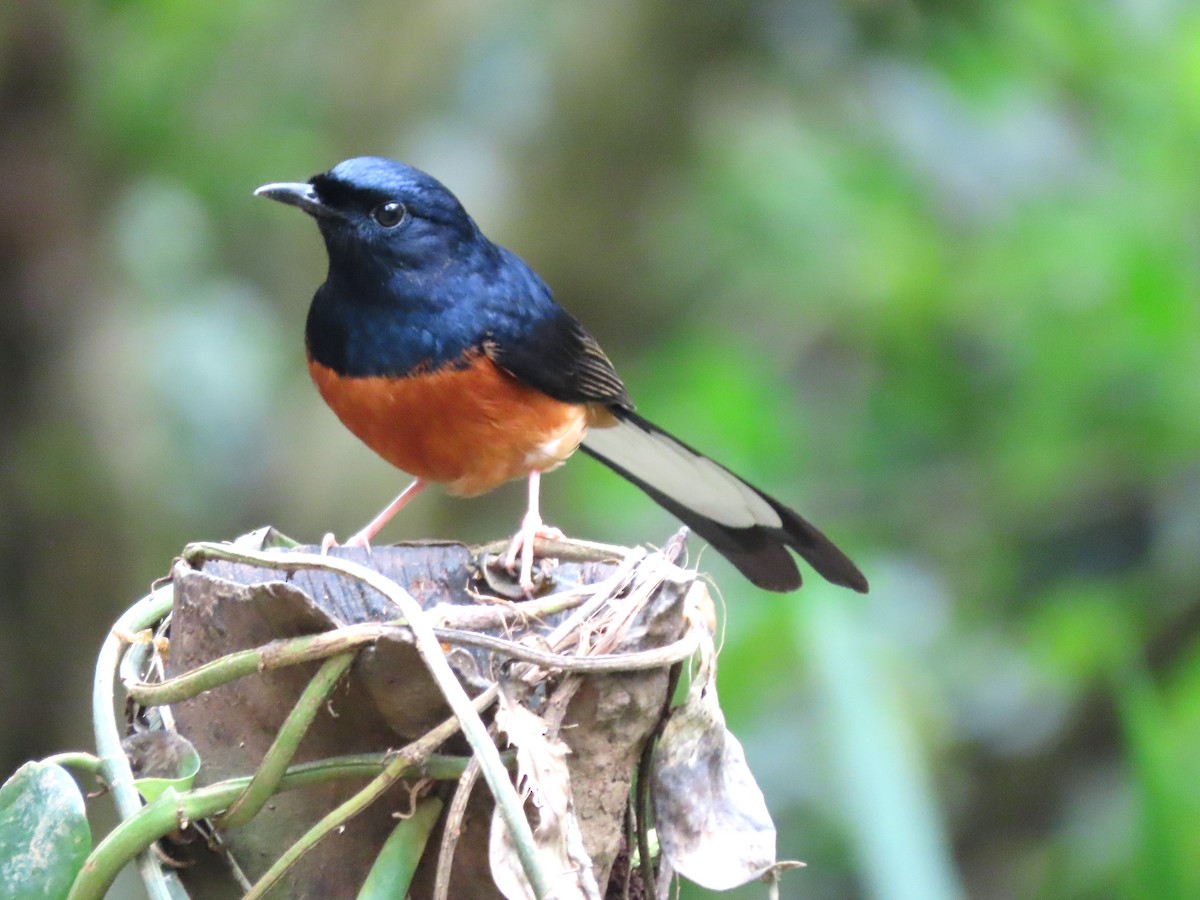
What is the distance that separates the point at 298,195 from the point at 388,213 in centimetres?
21

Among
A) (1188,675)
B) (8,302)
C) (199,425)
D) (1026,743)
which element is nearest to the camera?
(1188,675)

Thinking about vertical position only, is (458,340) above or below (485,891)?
above

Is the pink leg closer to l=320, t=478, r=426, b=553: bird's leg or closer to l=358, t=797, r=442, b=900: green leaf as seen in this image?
l=320, t=478, r=426, b=553: bird's leg

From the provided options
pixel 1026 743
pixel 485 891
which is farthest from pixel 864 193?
pixel 485 891

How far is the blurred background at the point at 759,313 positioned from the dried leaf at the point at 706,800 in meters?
2.74

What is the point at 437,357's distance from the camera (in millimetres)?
3207

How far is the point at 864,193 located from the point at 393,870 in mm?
5306

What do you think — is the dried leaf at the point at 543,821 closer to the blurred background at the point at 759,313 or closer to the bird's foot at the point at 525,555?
the bird's foot at the point at 525,555

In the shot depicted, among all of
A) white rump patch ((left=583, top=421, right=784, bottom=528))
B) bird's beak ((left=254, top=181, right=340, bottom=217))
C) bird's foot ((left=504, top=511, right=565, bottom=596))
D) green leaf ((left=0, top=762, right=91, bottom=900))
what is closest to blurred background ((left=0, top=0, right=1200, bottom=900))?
white rump patch ((left=583, top=421, right=784, bottom=528))

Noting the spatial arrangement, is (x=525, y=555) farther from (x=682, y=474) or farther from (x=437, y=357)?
(x=682, y=474)

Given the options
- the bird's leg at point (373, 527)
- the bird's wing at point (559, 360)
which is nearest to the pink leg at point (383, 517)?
the bird's leg at point (373, 527)

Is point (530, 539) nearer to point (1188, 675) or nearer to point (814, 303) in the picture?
point (1188, 675)

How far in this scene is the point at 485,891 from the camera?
1607 mm

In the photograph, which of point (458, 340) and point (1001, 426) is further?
point (1001, 426)
